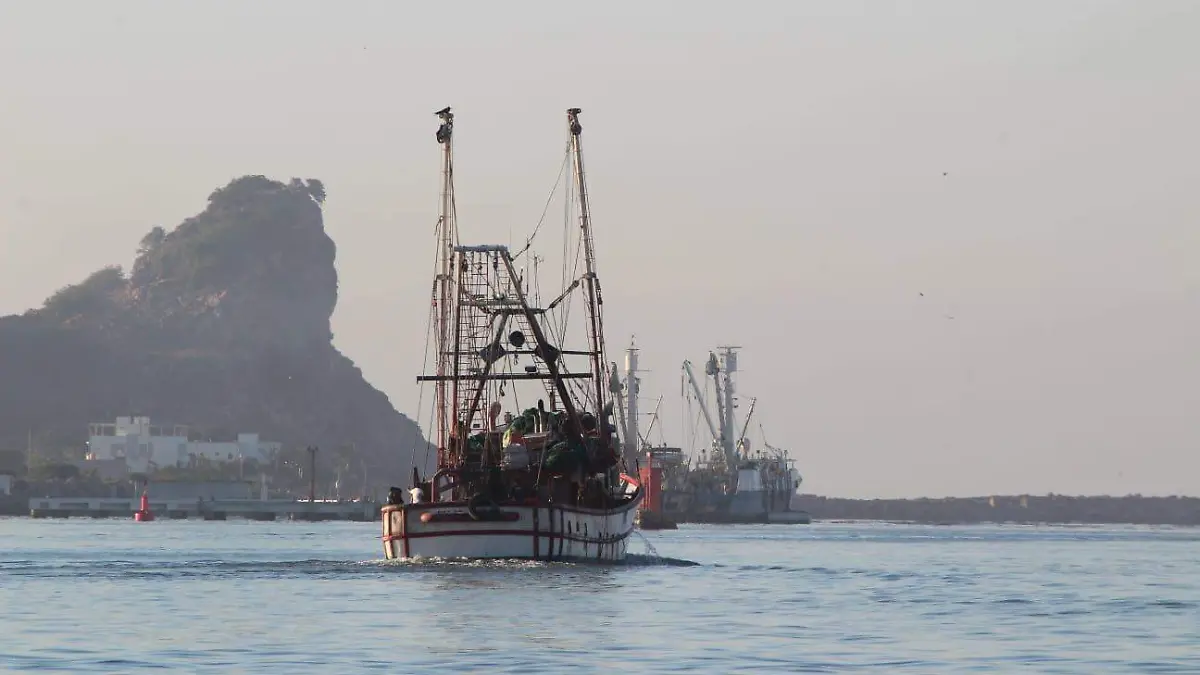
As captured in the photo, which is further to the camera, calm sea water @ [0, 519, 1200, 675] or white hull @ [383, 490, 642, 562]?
white hull @ [383, 490, 642, 562]

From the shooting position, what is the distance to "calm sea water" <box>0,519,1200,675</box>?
57469 mm

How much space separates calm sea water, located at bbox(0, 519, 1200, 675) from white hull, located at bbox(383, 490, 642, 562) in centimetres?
113

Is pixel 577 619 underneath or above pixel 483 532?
underneath

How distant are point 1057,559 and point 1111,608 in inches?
3003

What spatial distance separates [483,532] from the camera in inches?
3996

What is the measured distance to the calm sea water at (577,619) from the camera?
5747cm

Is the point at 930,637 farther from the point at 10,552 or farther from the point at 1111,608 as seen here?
the point at 10,552

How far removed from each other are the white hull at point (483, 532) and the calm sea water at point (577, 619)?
1.13 metres

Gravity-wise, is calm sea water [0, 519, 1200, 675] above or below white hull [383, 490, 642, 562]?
below

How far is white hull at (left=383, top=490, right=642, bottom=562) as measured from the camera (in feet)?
333

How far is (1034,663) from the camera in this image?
5891 centimetres

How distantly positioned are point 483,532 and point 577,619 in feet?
101

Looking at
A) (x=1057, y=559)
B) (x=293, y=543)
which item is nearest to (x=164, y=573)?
(x=1057, y=559)

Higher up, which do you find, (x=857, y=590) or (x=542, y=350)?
(x=542, y=350)
